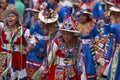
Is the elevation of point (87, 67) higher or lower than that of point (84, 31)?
lower

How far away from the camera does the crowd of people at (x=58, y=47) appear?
29.3 feet

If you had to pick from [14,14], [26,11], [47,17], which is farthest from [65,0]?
[14,14]

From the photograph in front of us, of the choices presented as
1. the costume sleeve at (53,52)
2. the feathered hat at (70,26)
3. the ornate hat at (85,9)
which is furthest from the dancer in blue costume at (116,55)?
the ornate hat at (85,9)

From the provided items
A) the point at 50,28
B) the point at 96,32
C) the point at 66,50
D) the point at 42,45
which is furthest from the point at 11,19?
the point at 96,32

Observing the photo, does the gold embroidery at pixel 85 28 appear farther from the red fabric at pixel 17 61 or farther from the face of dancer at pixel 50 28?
the red fabric at pixel 17 61

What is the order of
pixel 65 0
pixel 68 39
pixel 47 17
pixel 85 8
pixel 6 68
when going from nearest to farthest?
pixel 68 39 → pixel 6 68 → pixel 47 17 → pixel 85 8 → pixel 65 0

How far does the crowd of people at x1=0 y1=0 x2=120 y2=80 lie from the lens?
8.92 metres

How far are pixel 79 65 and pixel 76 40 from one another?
413 millimetres

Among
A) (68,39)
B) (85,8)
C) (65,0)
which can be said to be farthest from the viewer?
(65,0)

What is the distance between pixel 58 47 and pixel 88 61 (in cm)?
208

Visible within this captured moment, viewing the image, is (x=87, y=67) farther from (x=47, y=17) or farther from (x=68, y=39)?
(x=68, y=39)

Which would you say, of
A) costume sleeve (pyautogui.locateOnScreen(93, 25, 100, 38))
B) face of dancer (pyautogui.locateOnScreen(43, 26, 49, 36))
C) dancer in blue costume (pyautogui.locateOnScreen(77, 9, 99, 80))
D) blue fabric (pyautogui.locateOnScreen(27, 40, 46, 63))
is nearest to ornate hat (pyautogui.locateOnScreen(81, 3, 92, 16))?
dancer in blue costume (pyautogui.locateOnScreen(77, 9, 99, 80))

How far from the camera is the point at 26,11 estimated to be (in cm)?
1423

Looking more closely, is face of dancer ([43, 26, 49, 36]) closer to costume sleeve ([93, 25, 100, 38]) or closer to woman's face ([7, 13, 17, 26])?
costume sleeve ([93, 25, 100, 38])
